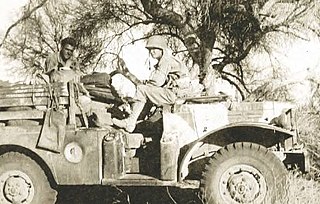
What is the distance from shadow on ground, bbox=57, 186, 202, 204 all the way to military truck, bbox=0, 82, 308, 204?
1.14m

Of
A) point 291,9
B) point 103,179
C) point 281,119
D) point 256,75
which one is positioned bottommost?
point 103,179

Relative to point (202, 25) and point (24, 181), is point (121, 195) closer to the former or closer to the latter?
point (24, 181)

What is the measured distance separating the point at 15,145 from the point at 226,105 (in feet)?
8.43

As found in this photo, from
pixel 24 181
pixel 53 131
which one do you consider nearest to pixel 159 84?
pixel 53 131

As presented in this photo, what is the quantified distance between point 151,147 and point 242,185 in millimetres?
1335

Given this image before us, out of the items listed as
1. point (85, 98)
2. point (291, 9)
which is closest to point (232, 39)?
point (291, 9)

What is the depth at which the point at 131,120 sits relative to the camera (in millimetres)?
8562

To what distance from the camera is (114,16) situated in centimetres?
1515

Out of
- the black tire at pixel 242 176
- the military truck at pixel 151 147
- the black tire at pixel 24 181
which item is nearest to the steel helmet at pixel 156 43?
the military truck at pixel 151 147

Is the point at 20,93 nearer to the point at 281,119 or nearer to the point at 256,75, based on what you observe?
the point at 281,119

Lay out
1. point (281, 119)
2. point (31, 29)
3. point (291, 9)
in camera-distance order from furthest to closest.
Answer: point (31, 29)
point (291, 9)
point (281, 119)

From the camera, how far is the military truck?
7.91 meters

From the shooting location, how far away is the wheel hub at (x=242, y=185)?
307 inches

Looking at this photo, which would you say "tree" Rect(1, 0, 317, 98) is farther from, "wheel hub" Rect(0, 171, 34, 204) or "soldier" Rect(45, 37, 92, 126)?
"wheel hub" Rect(0, 171, 34, 204)
